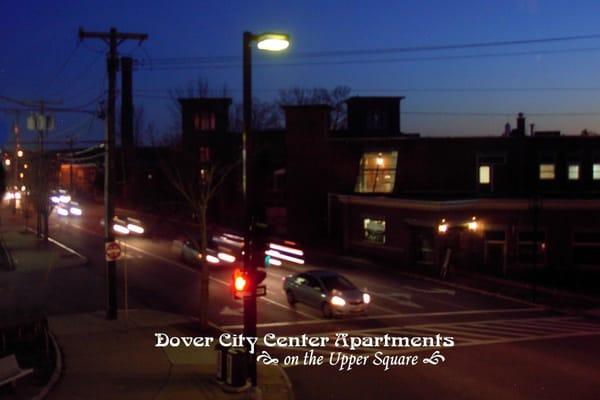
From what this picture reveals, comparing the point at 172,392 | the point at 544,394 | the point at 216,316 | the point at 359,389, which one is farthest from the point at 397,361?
the point at 216,316

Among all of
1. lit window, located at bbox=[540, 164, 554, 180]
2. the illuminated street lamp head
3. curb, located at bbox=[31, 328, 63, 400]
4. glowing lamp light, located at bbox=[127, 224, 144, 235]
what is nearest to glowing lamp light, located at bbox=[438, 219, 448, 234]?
lit window, located at bbox=[540, 164, 554, 180]

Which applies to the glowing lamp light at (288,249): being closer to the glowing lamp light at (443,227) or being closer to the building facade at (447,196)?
the building facade at (447,196)

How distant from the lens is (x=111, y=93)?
23.2 metres

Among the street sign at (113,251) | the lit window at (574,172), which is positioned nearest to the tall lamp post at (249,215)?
the street sign at (113,251)

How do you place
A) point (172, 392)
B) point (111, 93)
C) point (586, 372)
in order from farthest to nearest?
point (111, 93), point (586, 372), point (172, 392)

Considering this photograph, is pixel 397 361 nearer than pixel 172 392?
No

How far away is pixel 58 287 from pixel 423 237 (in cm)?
1869

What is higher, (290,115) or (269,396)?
(290,115)

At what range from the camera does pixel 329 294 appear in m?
23.7

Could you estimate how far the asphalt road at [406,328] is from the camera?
1562 centimetres

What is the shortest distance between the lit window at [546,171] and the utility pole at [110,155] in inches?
1244

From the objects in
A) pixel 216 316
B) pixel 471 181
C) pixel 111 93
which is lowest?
pixel 216 316

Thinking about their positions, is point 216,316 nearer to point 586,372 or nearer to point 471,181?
point 586,372

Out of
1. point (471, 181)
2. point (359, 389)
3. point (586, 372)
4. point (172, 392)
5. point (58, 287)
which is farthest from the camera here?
point (471, 181)
